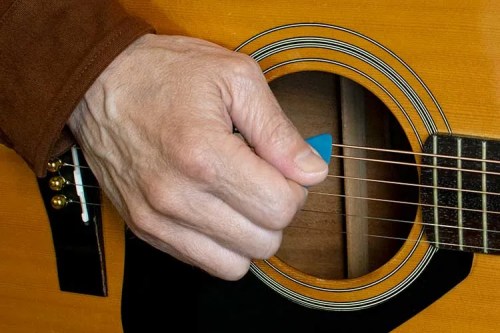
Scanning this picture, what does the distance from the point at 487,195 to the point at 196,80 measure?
0.37 m

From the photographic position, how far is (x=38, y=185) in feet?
3.56

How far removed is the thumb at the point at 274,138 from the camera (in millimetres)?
805

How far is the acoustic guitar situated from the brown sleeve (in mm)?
98

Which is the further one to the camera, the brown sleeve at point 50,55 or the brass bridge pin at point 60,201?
the brass bridge pin at point 60,201

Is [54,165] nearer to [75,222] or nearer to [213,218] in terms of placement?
[75,222]

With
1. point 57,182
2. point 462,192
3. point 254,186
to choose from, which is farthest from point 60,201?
point 462,192

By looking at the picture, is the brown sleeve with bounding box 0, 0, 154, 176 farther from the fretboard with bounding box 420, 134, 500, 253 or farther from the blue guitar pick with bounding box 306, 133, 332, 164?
the fretboard with bounding box 420, 134, 500, 253

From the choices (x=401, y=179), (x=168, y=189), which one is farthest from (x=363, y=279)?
(x=168, y=189)

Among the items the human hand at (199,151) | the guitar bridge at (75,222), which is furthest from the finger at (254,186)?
the guitar bridge at (75,222)

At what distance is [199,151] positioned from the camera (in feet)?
2.61

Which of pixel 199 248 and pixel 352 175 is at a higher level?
pixel 352 175

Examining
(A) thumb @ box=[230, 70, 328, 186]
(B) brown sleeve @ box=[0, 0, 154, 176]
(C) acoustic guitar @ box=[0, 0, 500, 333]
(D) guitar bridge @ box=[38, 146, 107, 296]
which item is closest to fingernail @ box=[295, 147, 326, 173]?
(A) thumb @ box=[230, 70, 328, 186]

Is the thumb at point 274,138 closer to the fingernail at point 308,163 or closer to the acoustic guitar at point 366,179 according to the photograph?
the fingernail at point 308,163

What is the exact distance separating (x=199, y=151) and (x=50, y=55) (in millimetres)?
238
